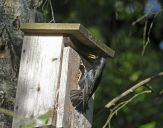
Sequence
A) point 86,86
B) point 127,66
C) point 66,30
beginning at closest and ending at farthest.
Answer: point 66,30, point 86,86, point 127,66

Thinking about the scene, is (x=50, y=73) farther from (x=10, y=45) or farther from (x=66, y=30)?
(x=10, y=45)

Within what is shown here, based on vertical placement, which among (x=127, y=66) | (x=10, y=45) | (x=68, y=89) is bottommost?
(x=127, y=66)

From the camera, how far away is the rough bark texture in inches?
124

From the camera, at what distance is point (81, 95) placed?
2994 millimetres

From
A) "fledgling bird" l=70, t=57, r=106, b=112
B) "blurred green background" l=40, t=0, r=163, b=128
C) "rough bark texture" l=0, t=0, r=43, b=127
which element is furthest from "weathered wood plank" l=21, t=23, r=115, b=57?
"blurred green background" l=40, t=0, r=163, b=128

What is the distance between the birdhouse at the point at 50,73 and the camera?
2879 millimetres

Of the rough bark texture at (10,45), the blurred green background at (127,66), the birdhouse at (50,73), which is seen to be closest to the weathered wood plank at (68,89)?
the birdhouse at (50,73)

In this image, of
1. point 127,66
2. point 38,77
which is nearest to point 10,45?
point 38,77

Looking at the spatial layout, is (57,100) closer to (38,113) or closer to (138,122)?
(38,113)

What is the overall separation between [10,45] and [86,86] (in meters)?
0.47

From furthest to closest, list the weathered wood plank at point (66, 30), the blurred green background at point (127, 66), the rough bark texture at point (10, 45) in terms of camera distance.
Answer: the blurred green background at point (127, 66), the rough bark texture at point (10, 45), the weathered wood plank at point (66, 30)

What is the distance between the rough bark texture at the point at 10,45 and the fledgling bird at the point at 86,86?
14.2 inches

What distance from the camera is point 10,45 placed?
3.22 m

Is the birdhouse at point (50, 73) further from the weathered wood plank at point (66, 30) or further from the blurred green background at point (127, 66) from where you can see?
the blurred green background at point (127, 66)
